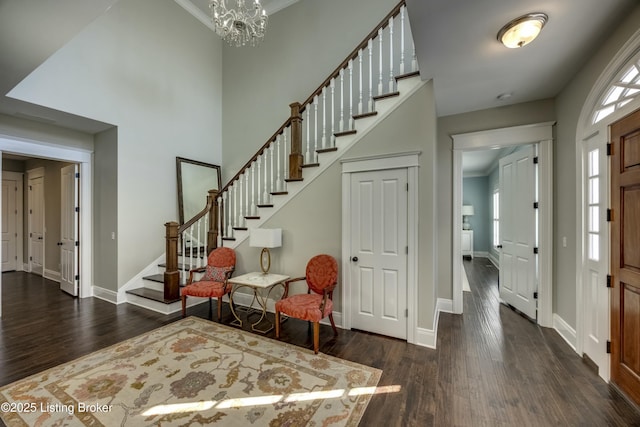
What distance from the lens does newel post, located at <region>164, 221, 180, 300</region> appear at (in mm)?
3971

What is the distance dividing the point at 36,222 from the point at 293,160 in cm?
722

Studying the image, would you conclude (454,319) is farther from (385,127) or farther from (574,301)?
(385,127)

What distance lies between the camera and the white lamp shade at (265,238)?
3.52 meters

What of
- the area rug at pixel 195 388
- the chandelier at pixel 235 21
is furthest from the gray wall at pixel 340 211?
the chandelier at pixel 235 21

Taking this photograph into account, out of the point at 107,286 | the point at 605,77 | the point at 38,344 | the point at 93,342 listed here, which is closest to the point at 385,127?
the point at 605,77

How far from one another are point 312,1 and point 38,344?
6.72 meters

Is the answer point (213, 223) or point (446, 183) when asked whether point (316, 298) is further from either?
point (446, 183)

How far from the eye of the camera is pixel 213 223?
14.4ft

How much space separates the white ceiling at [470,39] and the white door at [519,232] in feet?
3.53

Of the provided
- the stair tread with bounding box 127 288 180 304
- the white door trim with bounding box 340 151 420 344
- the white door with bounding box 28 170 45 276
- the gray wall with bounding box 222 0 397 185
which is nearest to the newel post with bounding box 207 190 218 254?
the stair tread with bounding box 127 288 180 304

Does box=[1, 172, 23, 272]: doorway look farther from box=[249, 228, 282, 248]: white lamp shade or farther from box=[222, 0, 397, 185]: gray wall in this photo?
box=[249, 228, 282, 248]: white lamp shade

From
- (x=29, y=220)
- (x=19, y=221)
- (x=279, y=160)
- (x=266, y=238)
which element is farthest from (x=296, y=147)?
(x=19, y=221)

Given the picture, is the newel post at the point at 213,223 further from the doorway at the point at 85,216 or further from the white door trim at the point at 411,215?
the white door trim at the point at 411,215

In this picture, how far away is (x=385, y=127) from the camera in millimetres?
3100
